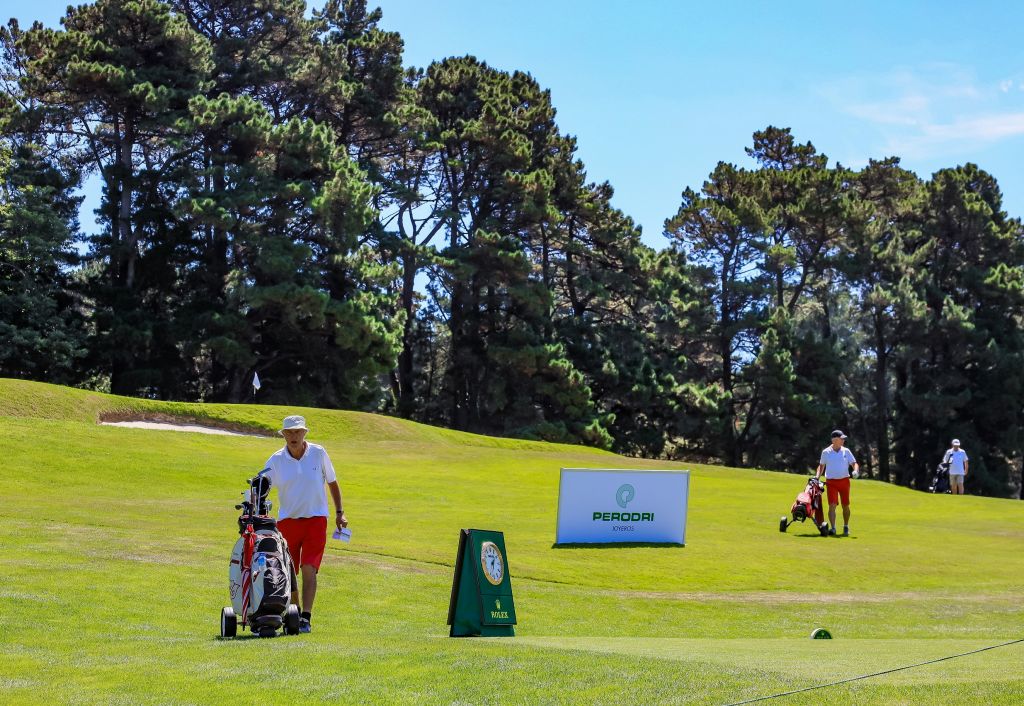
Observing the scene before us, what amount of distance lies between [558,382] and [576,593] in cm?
4706

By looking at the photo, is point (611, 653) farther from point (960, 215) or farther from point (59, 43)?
point (960, 215)

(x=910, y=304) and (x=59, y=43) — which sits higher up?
(x=59, y=43)

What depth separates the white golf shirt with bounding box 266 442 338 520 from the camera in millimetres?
11102

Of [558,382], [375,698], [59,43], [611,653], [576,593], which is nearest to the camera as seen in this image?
[375,698]

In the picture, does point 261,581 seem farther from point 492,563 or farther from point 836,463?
point 836,463

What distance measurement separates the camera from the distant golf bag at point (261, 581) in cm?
1008

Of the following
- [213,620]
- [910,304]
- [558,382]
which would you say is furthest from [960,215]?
[213,620]

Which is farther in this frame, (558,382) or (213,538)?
(558,382)

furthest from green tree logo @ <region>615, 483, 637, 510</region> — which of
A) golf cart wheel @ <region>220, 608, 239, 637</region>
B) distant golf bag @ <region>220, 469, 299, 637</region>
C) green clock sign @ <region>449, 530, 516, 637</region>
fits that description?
golf cart wheel @ <region>220, 608, 239, 637</region>

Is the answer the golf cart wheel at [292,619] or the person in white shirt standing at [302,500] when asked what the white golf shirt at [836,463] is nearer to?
the person in white shirt standing at [302,500]

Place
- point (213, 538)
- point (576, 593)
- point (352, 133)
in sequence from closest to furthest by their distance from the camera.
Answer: point (576, 593) < point (213, 538) < point (352, 133)

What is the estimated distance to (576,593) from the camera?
16719mm

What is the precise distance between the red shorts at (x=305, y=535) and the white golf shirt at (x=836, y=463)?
1494 cm

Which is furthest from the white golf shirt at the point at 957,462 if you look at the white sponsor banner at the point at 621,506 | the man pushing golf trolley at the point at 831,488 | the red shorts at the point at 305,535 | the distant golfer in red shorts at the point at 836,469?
the red shorts at the point at 305,535
